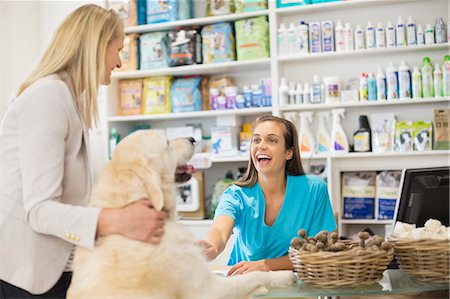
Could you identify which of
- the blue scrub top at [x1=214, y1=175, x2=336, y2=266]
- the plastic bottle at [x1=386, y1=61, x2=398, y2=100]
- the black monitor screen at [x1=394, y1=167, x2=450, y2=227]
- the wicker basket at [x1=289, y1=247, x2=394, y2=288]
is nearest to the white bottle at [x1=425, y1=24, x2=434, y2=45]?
the plastic bottle at [x1=386, y1=61, x2=398, y2=100]

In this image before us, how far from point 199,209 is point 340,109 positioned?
4.33 feet

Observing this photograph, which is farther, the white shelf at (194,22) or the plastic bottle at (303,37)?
the white shelf at (194,22)

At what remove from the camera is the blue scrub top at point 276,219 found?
92.0 inches

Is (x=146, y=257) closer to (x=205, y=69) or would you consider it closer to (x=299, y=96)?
(x=299, y=96)

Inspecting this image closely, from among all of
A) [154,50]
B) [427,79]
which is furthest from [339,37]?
[154,50]

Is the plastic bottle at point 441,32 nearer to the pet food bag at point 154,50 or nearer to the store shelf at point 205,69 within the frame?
the store shelf at point 205,69

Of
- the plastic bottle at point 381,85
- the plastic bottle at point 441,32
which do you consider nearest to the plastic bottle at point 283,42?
the plastic bottle at point 381,85

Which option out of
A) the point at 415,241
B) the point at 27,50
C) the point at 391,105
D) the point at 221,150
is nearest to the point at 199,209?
the point at 221,150

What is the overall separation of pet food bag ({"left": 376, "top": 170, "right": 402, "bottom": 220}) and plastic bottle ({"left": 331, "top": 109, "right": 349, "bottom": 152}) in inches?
13.5

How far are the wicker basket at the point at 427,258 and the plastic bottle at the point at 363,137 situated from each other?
2420 mm

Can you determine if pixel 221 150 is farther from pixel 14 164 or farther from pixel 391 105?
pixel 14 164

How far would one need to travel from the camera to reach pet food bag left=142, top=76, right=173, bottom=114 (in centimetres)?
459

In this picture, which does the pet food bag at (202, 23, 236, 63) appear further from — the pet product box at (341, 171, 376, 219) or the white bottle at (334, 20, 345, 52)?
the pet product box at (341, 171, 376, 219)

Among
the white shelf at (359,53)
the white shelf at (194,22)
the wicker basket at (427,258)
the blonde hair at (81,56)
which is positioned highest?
the white shelf at (194,22)
